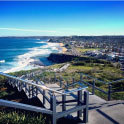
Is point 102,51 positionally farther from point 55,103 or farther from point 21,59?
point 55,103

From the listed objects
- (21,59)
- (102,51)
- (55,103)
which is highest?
(55,103)

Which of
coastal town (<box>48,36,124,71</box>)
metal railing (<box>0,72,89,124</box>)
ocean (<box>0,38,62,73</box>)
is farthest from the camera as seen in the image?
coastal town (<box>48,36,124,71</box>)

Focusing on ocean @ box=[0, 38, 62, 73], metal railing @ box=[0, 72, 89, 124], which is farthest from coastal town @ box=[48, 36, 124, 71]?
metal railing @ box=[0, 72, 89, 124]

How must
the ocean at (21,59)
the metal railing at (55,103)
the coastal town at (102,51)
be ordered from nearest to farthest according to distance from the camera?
the metal railing at (55,103)
the ocean at (21,59)
the coastal town at (102,51)

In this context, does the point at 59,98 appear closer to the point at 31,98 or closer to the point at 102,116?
the point at 31,98

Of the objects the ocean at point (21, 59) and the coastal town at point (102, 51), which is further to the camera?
the coastal town at point (102, 51)

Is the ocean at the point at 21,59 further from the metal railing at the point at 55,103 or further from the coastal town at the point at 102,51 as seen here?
the metal railing at the point at 55,103

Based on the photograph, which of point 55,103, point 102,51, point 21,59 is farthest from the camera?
point 102,51

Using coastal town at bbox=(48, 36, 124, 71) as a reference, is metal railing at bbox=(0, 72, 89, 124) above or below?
above

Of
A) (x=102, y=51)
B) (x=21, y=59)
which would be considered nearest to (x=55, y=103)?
(x=21, y=59)

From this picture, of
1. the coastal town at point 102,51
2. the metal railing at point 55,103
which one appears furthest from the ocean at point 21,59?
the metal railing at point 55,103

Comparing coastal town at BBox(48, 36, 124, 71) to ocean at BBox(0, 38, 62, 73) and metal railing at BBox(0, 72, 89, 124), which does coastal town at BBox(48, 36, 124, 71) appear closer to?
ocean at BBox(0, 38, 62, 73)
